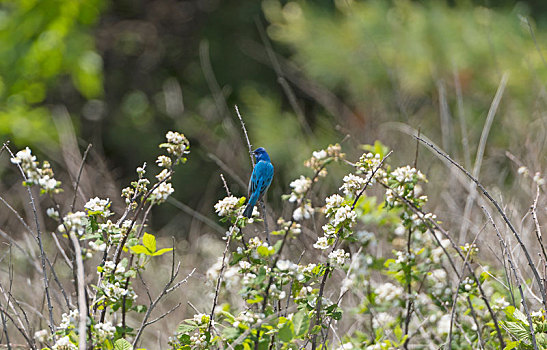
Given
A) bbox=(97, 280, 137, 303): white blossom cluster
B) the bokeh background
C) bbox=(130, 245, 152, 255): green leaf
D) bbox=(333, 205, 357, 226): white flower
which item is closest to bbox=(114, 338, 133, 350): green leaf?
bbox=(97, 280, 137, 303): white blossom cluster

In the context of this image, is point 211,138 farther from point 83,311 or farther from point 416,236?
point 83,311

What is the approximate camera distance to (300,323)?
1401 millimetres

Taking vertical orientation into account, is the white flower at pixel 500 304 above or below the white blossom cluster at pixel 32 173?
below

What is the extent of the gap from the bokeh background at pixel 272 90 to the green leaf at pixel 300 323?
4.57ft

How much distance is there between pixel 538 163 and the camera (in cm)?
253

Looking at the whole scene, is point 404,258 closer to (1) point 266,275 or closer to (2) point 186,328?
(1) point 266,275

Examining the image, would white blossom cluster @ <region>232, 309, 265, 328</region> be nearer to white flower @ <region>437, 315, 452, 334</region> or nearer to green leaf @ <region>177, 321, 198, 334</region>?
green leaf @ <region>177, 321, 198, 334</region>

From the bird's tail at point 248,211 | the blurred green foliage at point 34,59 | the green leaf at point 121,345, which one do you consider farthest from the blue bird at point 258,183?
the blurred green foliage at point 34,59

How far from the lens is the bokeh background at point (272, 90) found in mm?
3721

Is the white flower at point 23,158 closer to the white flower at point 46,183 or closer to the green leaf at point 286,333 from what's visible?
the white flower at point 46,183

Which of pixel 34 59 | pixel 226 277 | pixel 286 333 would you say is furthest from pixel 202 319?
pixel 34 59

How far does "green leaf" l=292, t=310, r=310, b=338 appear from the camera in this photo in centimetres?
138

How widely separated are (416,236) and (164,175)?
3.05ft

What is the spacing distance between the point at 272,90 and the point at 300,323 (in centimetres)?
610
